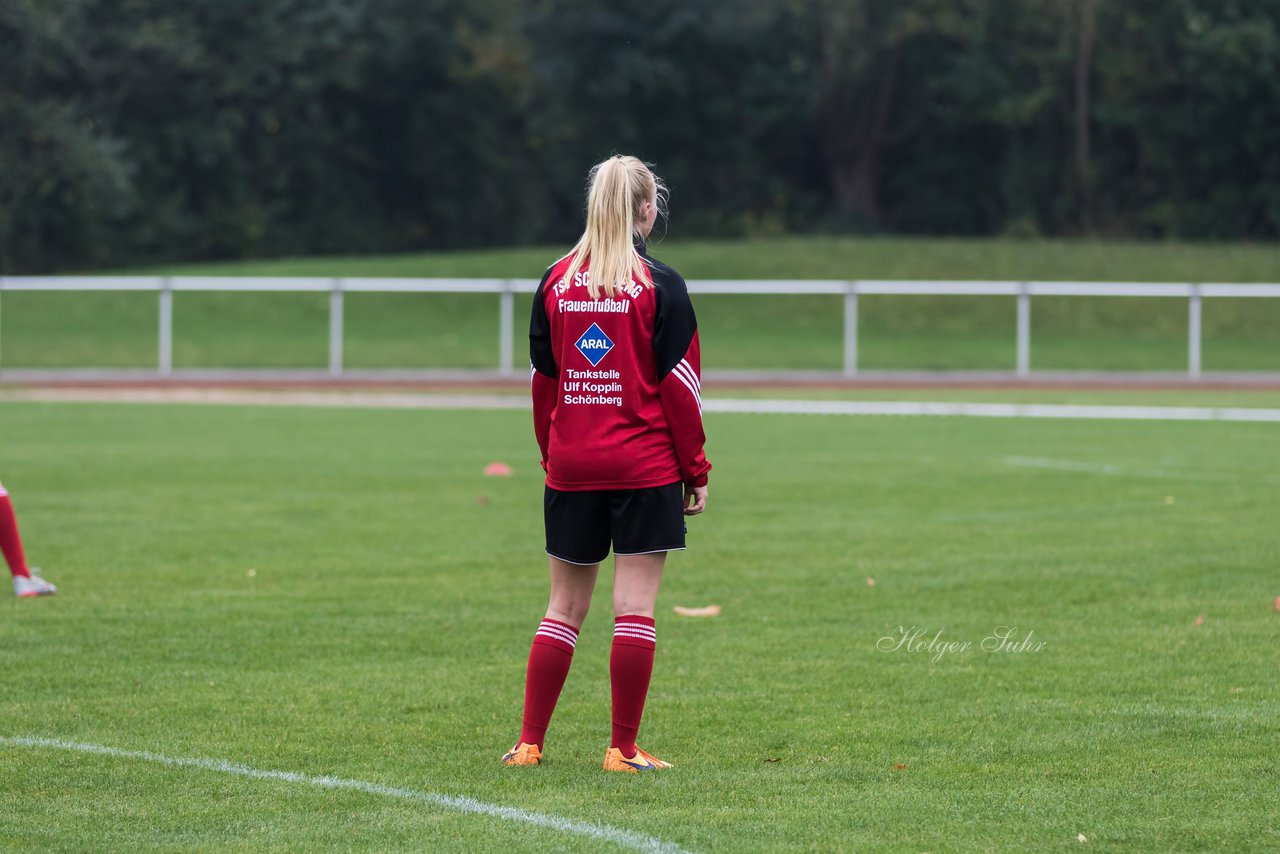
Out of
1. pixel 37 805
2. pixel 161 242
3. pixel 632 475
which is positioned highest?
pixel 161 242

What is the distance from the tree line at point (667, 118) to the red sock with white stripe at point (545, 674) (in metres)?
46.2

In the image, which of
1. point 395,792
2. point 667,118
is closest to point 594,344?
point 395,792

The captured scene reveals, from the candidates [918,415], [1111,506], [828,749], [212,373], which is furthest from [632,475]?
[212,373]

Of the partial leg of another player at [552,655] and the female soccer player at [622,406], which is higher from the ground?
the female soccer player at [622,406]

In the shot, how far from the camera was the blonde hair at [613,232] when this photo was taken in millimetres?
5355

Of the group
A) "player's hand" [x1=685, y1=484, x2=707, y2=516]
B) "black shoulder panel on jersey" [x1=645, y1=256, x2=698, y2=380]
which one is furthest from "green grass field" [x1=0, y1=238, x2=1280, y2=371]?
"black shoulder panel on jersey" [x1=645, y1=256, x2=698, y2=380]

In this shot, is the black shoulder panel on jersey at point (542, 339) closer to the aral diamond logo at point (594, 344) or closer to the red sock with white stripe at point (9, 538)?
the aral diamond logo at point (594, 344)

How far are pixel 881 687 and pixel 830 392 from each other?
1956 centimetres

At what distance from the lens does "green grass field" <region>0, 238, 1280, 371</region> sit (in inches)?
1246

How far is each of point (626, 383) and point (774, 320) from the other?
31.2m

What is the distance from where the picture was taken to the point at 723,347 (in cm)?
3322

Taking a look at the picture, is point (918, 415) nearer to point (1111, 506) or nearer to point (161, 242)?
point (1111, 506)

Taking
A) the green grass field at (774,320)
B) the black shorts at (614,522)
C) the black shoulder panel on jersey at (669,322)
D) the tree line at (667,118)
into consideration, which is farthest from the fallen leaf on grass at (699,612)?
the tree line at (667,118)

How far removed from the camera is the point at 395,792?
211 inches
